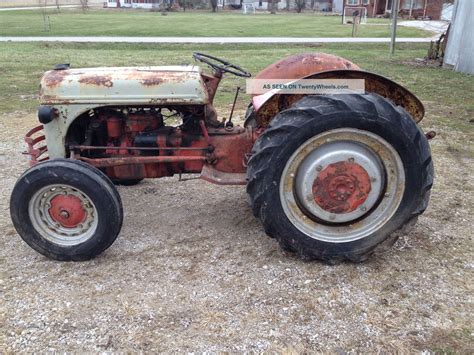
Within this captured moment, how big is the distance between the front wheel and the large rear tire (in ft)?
3.28

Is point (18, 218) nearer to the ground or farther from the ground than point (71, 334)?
farther from the ground

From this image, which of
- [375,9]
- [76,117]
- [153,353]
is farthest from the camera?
[375,9]

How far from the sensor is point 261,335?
2646 millimetres

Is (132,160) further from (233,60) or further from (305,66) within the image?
(233,60)

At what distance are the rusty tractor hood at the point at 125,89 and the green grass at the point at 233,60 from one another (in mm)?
4395

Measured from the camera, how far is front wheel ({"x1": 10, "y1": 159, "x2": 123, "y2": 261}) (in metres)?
3.13

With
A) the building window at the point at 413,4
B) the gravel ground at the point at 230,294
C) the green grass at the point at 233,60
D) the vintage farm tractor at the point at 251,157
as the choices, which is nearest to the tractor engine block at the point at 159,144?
the vintage farm tractor at the point at 251,157

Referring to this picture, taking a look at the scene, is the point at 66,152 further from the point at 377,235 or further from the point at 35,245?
the point at 377,235

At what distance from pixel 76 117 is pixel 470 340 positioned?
2973 millimetres

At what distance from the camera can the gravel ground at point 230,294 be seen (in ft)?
8.59

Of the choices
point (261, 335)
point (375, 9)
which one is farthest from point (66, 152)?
point (375, 9)

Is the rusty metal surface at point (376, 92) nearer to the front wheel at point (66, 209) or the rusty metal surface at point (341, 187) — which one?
the rusty metal surface at point (341, 187)

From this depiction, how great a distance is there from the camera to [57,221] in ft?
10.9

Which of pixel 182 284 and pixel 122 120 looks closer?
pixel 182 284
